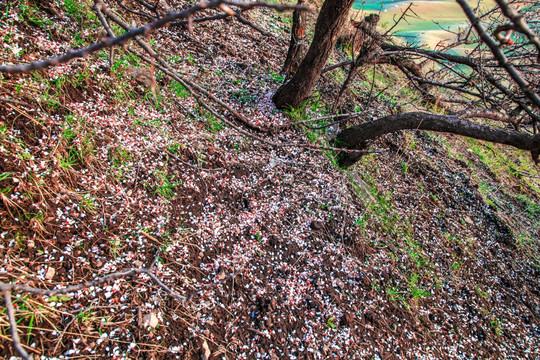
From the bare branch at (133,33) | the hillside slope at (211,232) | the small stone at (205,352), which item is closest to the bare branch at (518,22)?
the bare branch at (133,33)

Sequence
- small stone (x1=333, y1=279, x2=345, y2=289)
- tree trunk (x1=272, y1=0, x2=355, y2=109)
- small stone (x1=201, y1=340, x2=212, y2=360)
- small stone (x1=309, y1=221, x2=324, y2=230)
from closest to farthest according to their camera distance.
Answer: small stone (x1=201, y1=340, x2=212, y2=360), small stone (x1=333, y1=279, x2=345, y2=289), small stone (x1=309, y1=221, x2=324, y2=230), tree trunk (x1=272, y1=0, x2=355, y2=109)

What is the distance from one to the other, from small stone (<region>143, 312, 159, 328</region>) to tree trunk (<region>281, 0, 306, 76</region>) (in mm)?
3246

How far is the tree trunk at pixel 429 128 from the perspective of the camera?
2627 millimetres

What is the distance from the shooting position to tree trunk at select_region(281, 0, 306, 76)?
→ 12.4 ft

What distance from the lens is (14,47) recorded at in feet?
7.36

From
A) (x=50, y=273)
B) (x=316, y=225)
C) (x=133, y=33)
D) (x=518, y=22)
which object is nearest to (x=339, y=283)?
(x=316, y=225)

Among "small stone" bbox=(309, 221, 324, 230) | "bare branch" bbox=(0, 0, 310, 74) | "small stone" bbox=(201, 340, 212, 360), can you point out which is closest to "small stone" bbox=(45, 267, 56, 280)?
"small stone" bbox=(201, 340, 212, 360)

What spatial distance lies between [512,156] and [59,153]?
844 cm

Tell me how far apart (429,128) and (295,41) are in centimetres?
207

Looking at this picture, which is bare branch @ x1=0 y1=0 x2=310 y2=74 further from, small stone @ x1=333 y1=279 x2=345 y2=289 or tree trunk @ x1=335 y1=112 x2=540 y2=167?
tree trunk @ x1=335 y1=112 x2=540 y2=167

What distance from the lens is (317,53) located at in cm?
320

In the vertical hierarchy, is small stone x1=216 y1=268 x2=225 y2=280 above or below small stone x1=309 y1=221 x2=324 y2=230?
below

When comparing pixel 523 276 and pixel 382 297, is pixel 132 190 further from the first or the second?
pixel 523 276

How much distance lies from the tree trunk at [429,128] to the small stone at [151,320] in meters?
2.62
